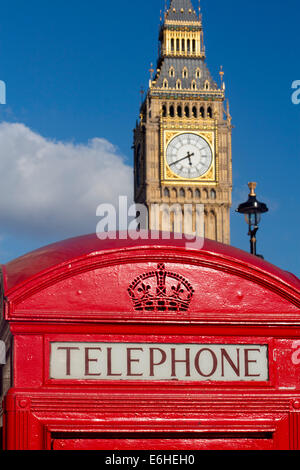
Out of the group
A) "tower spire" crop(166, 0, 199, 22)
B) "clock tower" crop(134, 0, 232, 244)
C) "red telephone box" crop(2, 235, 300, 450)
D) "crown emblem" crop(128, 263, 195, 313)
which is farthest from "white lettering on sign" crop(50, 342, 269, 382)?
"tower spire" crop(166, 0, 199, 22)

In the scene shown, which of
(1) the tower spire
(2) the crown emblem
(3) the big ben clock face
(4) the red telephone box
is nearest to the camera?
(4) the red telephone box

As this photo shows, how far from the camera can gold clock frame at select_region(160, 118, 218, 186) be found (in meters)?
61.2

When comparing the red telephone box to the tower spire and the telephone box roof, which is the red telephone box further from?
the tower spire

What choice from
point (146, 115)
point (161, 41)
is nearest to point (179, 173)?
point (146, 115)

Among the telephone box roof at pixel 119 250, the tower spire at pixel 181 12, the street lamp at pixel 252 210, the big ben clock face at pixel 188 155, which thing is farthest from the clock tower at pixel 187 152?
the telephone box roof at pixel 119 250

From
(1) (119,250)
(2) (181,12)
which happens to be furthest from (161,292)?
(2) (181,12)

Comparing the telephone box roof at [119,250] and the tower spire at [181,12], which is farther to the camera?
the tower spire at [181,12]

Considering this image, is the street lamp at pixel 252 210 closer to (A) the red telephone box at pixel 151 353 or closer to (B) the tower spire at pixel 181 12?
(A) the red telephone box at pixel 151 353

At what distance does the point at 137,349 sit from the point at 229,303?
0.42 m

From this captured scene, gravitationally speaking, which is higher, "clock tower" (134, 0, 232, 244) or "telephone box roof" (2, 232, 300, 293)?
"clock tower" (134, 0, 232, 244)

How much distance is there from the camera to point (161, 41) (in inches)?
2630

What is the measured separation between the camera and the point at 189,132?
201 feet

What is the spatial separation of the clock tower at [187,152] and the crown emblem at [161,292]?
56.8 m

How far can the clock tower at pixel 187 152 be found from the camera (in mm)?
61156
